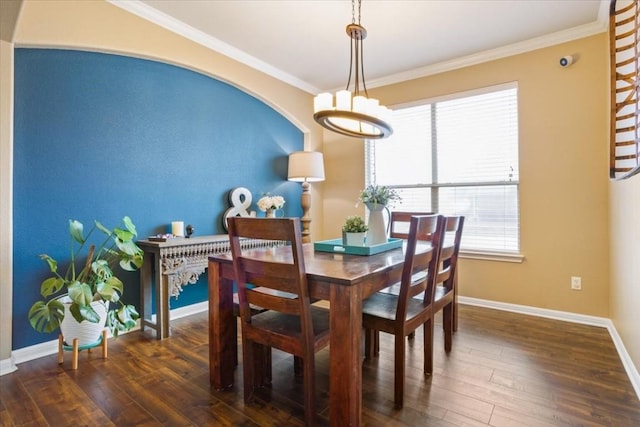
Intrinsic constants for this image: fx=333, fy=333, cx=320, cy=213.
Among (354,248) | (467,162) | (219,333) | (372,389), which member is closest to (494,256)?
(467,162)

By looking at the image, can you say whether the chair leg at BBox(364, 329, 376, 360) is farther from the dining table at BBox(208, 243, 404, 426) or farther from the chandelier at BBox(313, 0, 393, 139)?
the chandelier at BBox(313, 0, 393, 139)

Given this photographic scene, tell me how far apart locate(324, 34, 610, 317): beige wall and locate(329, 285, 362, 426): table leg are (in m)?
2.59

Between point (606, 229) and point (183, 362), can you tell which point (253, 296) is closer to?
point (183, 362)

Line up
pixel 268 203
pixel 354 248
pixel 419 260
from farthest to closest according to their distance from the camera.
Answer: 1. pixel 268 203
2. pixel 354 248
3. pixel 419 260

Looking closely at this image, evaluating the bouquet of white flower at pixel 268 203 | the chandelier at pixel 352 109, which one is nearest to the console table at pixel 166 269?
the bouquet of white flower at pixel 268 203

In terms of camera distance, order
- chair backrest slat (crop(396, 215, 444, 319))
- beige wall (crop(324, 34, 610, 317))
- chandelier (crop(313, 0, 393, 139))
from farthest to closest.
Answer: beige wall (crop(324, 34, 610, 317))
chandelier (crop(313, 0, 393, 139))
chair backrest slat (crop(396, 215, 444, 319))

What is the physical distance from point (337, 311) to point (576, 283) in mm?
2789

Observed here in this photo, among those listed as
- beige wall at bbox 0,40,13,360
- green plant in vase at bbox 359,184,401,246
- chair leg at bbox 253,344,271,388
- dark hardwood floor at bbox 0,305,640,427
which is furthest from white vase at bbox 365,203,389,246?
beige wall at bbox 0,40,13,360

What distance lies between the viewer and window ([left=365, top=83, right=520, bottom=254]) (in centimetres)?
341

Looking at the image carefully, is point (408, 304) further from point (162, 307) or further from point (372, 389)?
point (162, 307)

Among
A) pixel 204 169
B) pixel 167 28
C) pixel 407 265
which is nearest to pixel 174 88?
pixel 167 28

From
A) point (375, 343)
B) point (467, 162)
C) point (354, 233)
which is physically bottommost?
point (375, 343)

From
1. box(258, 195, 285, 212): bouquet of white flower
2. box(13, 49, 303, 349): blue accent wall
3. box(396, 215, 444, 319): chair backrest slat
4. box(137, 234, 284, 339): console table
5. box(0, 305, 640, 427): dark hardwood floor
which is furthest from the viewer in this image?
box(258, 195, 285, 212): bouquet of white flower

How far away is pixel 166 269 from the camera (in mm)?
2639
